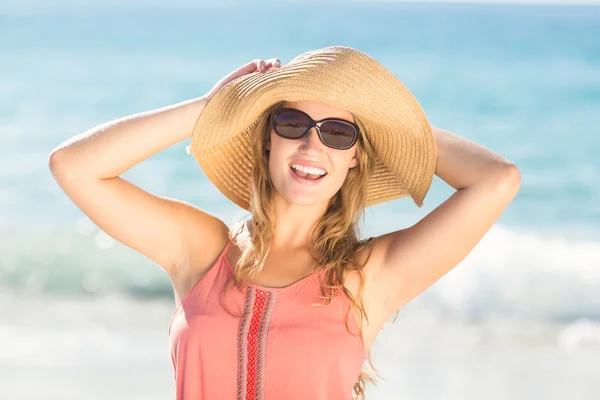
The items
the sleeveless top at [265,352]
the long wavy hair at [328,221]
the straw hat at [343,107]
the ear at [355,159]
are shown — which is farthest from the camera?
the ear at [355,159]

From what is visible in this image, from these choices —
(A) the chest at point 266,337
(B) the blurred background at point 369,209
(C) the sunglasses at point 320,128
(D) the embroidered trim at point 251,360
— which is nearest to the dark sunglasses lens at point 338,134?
(C) the sunglasses at point 320,128

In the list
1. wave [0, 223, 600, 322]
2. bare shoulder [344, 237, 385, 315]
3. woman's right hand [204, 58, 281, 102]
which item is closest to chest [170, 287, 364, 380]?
bare shoulder [344, 237, 385, 315]

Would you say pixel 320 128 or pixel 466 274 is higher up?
pixel 320 128

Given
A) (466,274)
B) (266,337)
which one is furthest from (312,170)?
(466,274)

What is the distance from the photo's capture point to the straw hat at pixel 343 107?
3.18 m

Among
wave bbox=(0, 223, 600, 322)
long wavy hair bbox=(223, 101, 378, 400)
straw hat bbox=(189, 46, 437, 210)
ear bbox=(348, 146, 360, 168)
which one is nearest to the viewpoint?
straw hat bbox=(189, 46, 437, 210)

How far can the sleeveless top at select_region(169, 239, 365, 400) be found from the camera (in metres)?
3.08

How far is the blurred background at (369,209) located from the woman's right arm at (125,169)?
3206 mm

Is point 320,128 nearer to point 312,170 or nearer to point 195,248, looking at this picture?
point 312,170

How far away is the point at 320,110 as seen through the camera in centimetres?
323

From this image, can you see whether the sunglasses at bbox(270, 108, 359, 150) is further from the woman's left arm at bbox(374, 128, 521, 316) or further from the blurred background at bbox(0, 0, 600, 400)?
the blurred background at bbox(0, 0, 600, 400)

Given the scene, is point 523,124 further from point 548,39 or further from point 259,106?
point 259,106

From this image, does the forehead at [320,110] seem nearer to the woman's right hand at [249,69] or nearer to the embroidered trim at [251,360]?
the woman's right hand at [249,69]

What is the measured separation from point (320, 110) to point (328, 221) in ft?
1.26
